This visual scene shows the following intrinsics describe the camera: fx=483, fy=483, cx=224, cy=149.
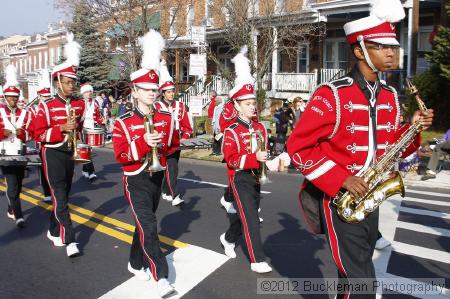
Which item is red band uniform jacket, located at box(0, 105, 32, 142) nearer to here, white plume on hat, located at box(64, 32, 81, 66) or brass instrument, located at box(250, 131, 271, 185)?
white plume on hat, located at box(64, 32, 81, 66)

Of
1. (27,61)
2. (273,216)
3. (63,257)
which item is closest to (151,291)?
(63,257)

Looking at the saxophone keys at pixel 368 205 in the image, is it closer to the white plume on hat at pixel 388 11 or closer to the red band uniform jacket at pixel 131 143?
the white plume on hat at pixel 388 11

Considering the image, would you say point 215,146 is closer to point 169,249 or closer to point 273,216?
point 273,216

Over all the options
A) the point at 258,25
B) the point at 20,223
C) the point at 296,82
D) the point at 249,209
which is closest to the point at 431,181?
the point at 249,209

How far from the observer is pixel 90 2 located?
22.7 metres

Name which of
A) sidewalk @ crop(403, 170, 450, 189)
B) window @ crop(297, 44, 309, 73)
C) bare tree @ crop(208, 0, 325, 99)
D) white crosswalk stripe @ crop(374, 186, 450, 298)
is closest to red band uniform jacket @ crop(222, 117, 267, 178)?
white crosswalk stripe @ crop(374, 186, 450, 298)

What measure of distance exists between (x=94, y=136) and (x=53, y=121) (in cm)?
129

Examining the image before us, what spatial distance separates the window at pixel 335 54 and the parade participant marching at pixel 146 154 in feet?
66.7

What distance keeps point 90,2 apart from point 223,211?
682 inches

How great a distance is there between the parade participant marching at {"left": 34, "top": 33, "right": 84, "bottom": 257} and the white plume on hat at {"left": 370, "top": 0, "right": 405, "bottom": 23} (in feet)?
14.5

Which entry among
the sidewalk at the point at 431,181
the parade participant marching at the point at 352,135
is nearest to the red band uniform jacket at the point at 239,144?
the parade participant marching at the point at 352,135

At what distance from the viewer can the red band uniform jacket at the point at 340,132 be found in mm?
3154

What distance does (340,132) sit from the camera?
3209 millimetres

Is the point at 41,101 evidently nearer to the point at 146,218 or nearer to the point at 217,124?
the point at 146,218
